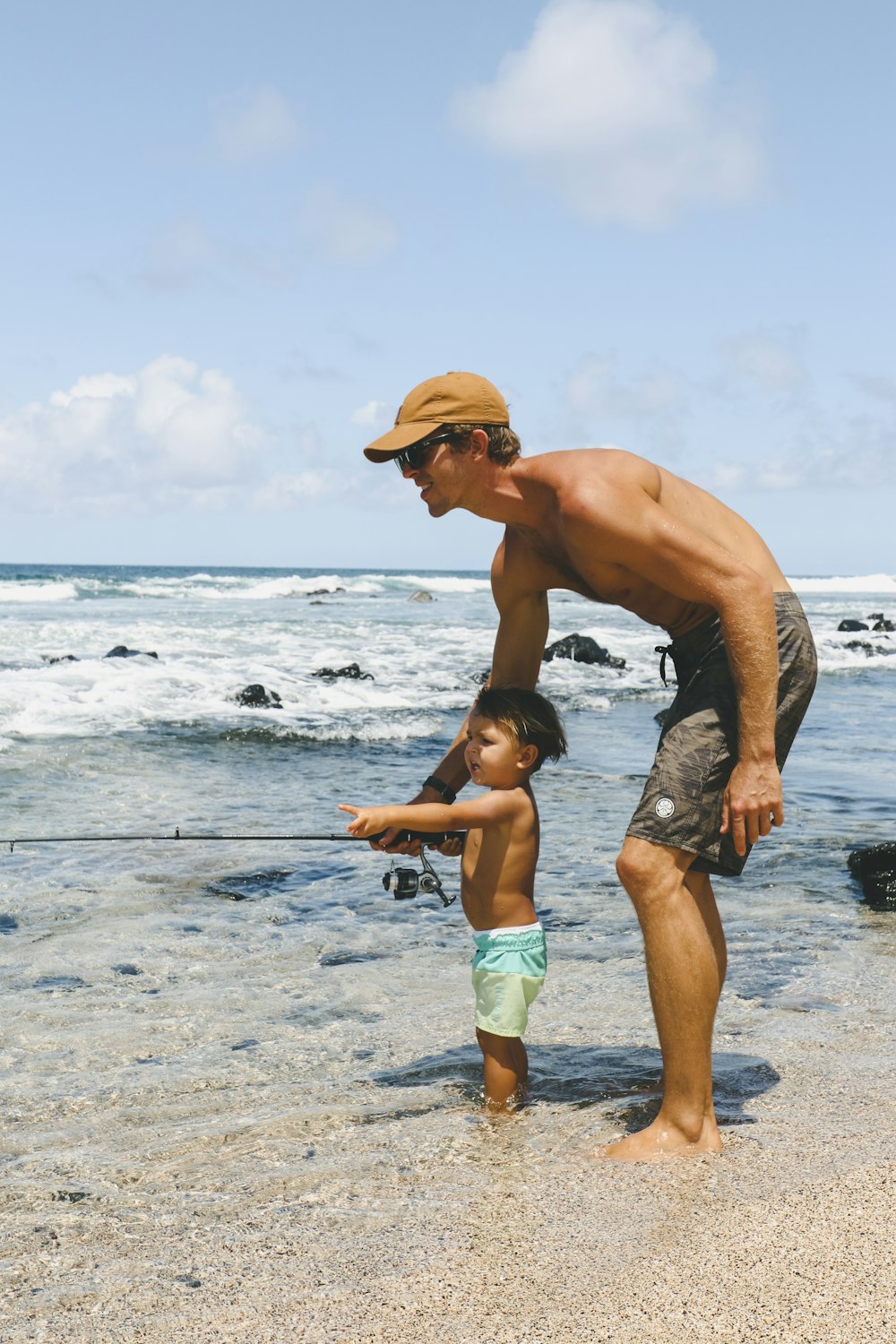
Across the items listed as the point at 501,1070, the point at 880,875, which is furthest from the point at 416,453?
the point at 880,875

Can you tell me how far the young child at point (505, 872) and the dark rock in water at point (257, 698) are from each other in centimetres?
1007

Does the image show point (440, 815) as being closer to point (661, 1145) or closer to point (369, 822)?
point (369, 822)

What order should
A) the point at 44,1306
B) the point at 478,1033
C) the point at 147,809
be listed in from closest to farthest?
the point at 44,1306
the point at 478,1033
the point at 147,809

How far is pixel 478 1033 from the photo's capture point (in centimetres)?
362

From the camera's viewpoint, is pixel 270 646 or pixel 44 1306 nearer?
pixel 44 1306

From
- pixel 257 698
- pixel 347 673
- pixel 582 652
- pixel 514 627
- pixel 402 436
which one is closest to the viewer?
pixel 402 436

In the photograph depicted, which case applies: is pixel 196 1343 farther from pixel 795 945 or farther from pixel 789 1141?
pixel 795 945

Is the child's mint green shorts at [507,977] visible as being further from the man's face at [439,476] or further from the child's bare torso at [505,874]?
the man's face at [439,476]

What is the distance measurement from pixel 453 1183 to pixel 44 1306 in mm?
979

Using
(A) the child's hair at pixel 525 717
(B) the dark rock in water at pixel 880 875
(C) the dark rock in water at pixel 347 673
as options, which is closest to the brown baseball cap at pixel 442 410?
(A) the child's hair at pixel 525 717

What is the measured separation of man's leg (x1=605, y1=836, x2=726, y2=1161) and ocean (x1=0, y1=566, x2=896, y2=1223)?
24 cm

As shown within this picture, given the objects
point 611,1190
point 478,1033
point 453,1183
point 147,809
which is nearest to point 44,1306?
point 453,1183

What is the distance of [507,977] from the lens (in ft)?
11.6

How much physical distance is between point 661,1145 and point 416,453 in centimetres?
190
